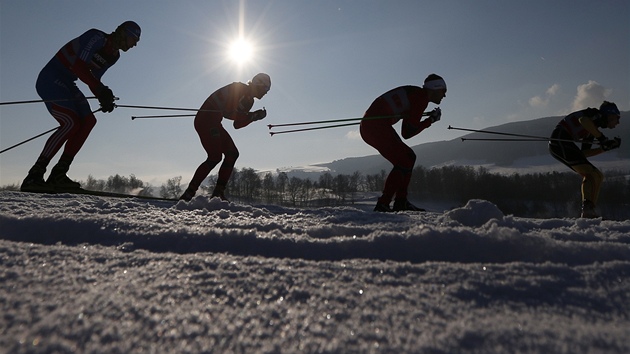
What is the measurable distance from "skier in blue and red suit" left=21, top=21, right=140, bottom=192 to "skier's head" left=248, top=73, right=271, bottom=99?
1865 mm

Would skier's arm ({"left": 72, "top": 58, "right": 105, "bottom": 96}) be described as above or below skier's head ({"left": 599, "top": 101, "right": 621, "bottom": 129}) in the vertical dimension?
above

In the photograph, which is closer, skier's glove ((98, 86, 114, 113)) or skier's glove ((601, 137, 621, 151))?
skier's glove ((98, 86, 114, 113))

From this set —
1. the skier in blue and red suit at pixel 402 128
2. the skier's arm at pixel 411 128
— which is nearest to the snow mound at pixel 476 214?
the skier in blue and red suit at pixel 402 128

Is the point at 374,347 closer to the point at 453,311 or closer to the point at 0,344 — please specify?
the point at 453,311

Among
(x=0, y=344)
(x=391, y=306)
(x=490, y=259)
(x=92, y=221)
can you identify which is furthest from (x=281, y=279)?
(x=92, y=221)

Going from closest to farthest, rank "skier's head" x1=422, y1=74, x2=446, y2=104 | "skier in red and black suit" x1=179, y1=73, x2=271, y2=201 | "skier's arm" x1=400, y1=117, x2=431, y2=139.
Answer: "skier's arm" x1=400, y1=117, x2=431, y2=139 → "skier's head" x1=422, y1=74, x2=446, y2=104 → "skier in red and black suit" x1=179, y1=73, x2=271, y2=201

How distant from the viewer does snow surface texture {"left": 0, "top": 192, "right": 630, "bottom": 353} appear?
84cm

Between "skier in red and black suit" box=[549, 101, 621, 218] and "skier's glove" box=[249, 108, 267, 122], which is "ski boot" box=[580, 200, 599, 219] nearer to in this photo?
"skier in red and black suit" box=[549, 101, 621, 218]

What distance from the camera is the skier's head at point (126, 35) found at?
5.35m

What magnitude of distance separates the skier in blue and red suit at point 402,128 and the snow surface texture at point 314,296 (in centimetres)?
318

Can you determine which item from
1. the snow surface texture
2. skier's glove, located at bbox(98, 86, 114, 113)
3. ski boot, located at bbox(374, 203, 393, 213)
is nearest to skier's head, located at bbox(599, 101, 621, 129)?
ski boot, located at bbox(374, 203, 393, 213)

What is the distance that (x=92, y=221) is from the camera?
7.03 feet

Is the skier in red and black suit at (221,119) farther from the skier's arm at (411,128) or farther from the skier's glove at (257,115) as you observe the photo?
the skier's arm at (411,128)

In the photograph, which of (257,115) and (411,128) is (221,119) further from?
(411,128)
